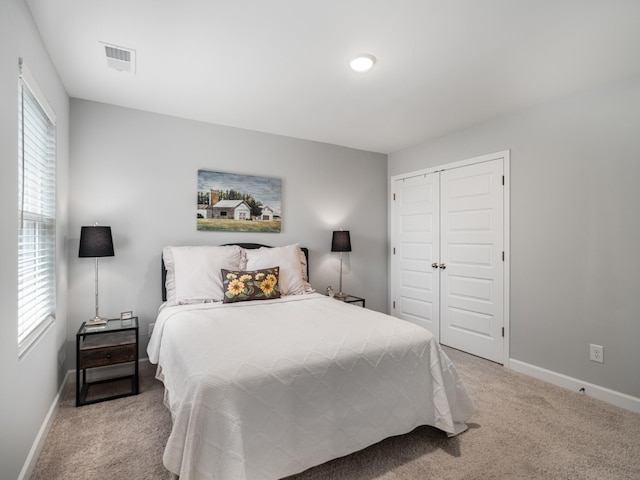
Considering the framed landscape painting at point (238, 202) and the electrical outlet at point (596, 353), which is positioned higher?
the framed landscape painting at point (238, 202)

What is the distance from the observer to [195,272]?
292cm

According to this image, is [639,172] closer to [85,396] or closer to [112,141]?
[112,141]

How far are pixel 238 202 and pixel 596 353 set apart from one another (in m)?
3.53

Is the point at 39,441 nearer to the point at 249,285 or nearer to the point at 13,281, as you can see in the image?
the point at 13,281

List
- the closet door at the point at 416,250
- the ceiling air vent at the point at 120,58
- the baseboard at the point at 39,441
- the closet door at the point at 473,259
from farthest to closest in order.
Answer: the closet door at the point at 416,250
the closet door at the point at 473,259
the ceiling air vent at the point at 120,58
the baseboard at the point at 39,441

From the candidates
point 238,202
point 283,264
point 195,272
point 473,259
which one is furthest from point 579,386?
point 238,202

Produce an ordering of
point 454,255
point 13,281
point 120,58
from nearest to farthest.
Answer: point 13,281, point 120,58, point 454,255

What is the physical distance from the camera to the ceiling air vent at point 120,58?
219 centimetres

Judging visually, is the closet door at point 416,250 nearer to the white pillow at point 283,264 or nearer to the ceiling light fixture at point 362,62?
the white pillow at point 283,264

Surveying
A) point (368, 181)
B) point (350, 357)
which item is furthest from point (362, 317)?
point (368, 181)

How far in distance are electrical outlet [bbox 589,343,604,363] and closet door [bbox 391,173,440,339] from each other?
4.99 feet

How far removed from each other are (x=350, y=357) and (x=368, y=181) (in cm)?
321

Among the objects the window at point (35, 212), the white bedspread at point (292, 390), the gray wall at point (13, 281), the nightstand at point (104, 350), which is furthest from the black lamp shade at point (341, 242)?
the gray wall at point (13, 281)

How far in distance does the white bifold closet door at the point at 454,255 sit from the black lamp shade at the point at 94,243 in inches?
133
